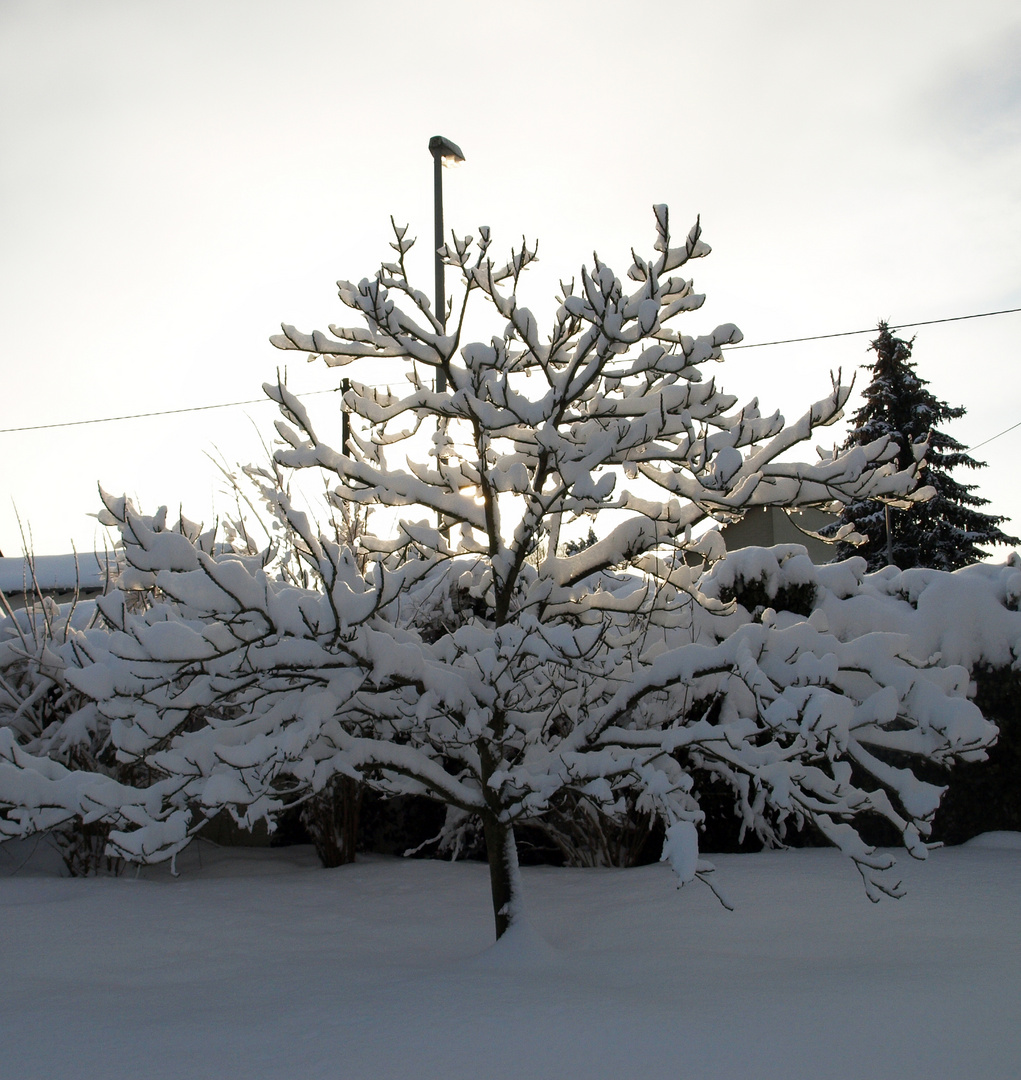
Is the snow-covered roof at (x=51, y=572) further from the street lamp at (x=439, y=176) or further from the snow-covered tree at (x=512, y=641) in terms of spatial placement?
the snow-covered tree at (x=512, y=641)

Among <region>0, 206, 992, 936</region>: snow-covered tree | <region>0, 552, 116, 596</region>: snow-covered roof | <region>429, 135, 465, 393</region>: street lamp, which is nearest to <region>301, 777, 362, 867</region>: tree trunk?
<region>0, 206, 992, 936</region>: snow-covered tree

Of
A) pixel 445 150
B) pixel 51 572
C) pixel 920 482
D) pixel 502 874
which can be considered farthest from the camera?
pixel 51 572

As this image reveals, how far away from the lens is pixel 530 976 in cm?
360

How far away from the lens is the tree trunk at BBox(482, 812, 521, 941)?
4.09 m

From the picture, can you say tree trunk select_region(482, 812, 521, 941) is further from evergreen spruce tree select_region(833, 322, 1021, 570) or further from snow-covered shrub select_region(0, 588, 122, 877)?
evergreen spruce tree select_region(833, 322, 1021, 570)

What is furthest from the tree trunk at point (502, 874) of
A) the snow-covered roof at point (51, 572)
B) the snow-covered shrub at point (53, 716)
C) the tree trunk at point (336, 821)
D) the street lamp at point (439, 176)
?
the snow-covered roof at point (51, 572)

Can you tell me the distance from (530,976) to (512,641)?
54.3 inches

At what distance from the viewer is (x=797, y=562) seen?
21.6 ft

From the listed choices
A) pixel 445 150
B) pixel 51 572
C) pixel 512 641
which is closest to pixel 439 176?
pixel 445 150

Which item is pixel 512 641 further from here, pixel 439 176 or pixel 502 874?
pixel 439 176

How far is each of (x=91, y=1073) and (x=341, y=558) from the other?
5.52ft

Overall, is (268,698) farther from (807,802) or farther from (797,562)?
(797,562)

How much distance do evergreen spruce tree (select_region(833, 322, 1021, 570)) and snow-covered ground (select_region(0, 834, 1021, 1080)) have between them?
15.2 m

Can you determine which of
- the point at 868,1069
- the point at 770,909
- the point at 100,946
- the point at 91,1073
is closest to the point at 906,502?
the point at 770,909
